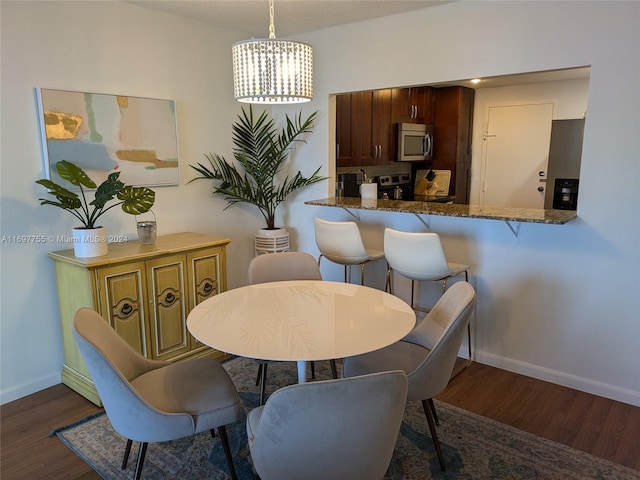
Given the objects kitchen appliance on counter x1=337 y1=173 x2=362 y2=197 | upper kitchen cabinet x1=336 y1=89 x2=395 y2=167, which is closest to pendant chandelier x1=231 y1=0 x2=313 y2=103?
upper kitchen cabinet x1=336 y1=89 x2=395 y2=167

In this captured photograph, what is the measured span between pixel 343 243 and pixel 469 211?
871 mm

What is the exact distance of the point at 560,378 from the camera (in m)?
2.87

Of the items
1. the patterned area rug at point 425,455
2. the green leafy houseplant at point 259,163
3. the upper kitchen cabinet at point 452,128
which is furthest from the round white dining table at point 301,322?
the upper kitchen cabinet at point 452,128

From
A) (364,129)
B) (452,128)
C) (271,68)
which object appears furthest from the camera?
(452,128)

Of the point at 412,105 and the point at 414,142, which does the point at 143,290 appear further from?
the point at 412,105

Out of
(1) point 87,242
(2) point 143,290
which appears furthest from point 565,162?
(1) point 87,242

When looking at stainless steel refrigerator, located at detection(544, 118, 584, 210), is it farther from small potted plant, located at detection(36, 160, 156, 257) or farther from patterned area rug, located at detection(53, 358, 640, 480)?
small potted plant, located at detection(36, 160, 156, 257)

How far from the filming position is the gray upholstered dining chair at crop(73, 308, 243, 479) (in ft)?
5.18

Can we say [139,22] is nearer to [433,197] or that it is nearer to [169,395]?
[169,395]

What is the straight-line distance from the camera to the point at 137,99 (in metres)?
3.12

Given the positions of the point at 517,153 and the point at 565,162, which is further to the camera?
the point at 517,153

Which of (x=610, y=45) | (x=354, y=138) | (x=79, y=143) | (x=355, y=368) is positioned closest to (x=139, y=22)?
(x=79, y=143)

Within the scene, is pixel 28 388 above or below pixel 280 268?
below

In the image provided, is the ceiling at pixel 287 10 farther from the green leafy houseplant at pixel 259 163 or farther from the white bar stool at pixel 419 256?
the white bar stool at pixel 419 256
